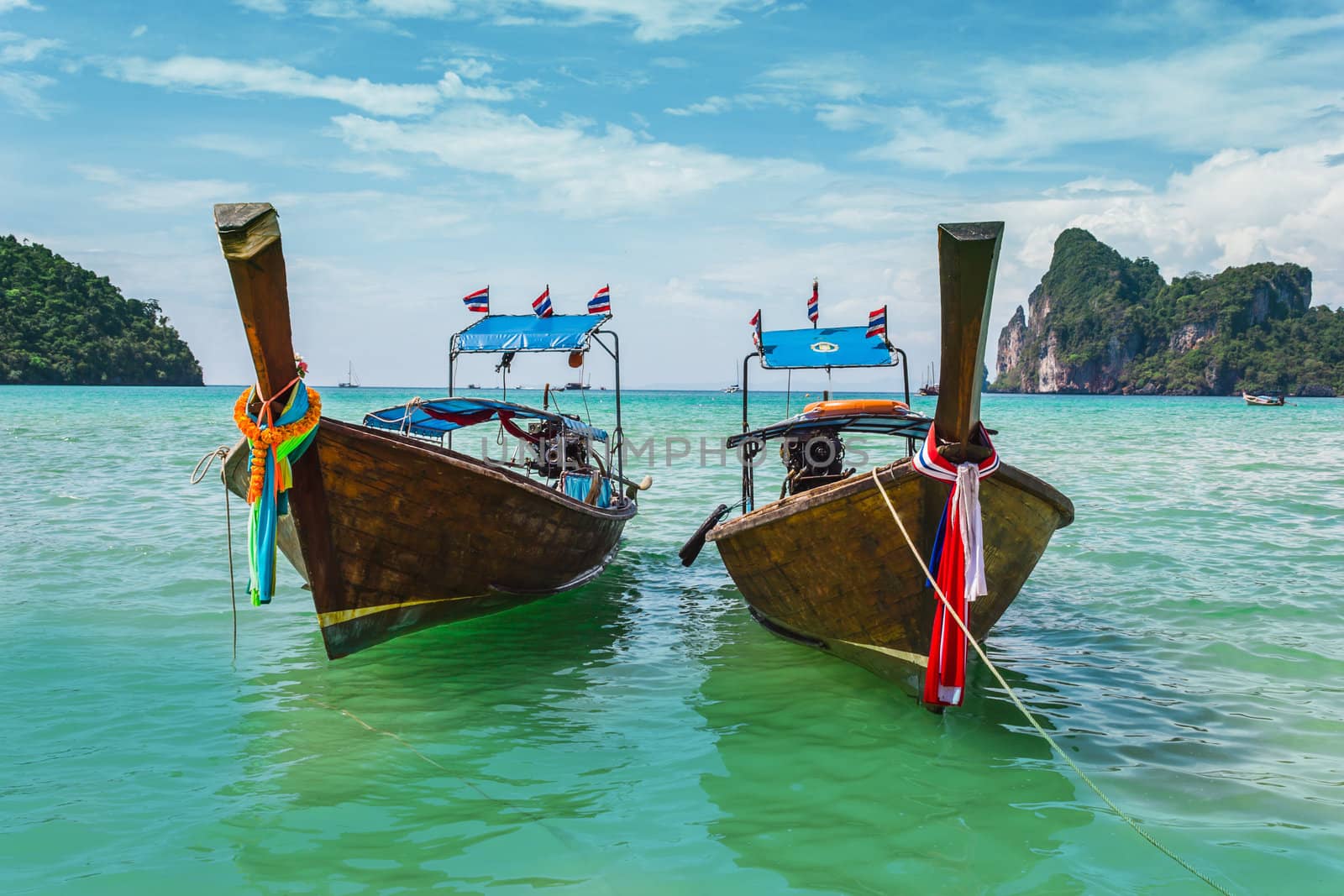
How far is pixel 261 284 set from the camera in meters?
5.11

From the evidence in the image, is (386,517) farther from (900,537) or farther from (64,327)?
(64,327)

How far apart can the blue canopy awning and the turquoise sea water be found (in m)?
2.61

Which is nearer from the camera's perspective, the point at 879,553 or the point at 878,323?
the point at 879,553

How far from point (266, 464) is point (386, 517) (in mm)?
1053

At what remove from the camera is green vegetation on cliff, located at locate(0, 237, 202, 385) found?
232ft

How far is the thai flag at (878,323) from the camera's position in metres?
8.80

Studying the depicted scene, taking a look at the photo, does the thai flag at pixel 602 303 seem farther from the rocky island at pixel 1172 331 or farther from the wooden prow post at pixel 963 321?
the rocky island at pixel 1172 331

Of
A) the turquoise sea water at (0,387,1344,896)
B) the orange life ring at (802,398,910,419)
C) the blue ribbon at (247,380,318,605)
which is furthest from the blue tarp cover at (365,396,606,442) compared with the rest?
the orange life ring at (802,398,910,419)

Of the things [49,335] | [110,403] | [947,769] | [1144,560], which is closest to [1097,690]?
[947,769]

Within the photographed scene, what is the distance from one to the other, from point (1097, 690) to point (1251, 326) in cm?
10771

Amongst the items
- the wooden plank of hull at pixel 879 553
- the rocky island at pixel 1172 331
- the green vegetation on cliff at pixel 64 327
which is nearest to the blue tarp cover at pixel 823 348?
the wooden plank of hull at pixel 879 553

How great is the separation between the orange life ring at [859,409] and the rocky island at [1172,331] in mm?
101546

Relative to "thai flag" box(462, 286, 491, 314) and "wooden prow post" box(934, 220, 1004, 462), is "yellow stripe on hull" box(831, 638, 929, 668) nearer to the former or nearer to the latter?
"wooden prow post" box(934, 220, 1004, 462)

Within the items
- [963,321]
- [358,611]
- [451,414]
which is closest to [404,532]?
[358,611]
